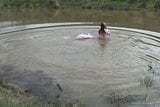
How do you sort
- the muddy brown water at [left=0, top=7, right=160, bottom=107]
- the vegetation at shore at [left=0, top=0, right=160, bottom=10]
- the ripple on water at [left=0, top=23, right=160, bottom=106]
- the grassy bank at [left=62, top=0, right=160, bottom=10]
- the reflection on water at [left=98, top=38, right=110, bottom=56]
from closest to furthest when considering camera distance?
the muddy brown water at [left=0, top=7, right=160, bottom=107] < the ripple on water at [left=0, top=23, right=160, bottom=106] < the reflection on water at [left=98, top=38, right=110, bottom=56] < the grassy bank at [left=62, top=0, right=160, bottom=10] < the vegetation at shore at [left=0, top=0, right=160, bottom=10]

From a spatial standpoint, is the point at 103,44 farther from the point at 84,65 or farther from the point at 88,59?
the point at 84,65

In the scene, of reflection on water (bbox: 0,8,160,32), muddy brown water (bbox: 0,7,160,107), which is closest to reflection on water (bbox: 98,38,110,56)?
muddy brown water (bbox: 0,7,160,107)

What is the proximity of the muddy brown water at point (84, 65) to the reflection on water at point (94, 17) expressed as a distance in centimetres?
500

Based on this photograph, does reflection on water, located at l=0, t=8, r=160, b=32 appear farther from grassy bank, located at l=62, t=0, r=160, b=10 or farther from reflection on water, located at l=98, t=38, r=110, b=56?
reflection on water, located at l=98, t=38, r=110, b=56

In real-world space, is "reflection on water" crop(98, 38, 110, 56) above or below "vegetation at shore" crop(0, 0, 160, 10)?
above

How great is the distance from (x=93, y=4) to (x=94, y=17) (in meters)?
7.89

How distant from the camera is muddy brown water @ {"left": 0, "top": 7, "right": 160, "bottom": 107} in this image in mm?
12250

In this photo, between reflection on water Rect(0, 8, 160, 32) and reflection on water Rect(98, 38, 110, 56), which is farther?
reflection on water Rect(0, 8, 160, 32)

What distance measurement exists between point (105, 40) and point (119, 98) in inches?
384

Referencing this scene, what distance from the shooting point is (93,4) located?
40938mm

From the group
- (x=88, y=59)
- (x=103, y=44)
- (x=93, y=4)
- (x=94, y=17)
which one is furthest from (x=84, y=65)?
(x=93, y=4)

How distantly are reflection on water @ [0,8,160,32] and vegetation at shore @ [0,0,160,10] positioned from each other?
1.99m

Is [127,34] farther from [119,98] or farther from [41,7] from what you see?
[41,7]

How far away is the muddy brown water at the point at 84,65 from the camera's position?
12.2 meters
